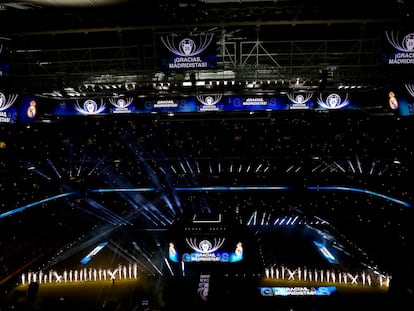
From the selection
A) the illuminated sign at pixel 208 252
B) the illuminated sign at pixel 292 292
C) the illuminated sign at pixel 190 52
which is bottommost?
the illuminated sign at pixel 292 292

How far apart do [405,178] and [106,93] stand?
10.8 m

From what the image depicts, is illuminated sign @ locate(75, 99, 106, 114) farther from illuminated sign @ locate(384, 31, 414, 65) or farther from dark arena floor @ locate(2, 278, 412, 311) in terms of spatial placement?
illuminated sign @ locate(384, 31, 414, 65)

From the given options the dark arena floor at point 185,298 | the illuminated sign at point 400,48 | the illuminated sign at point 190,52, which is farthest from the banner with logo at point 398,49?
the dark arena floor at point 185,298

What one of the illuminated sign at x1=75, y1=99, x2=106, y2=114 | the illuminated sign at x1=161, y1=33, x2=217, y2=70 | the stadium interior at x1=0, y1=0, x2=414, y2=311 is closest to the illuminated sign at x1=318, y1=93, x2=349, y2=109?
the stadium interior at x1=0, y1=0, x2=414, y2=311

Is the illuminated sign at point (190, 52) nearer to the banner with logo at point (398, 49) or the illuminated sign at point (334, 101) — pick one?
the banner with logo at point (398, 49)

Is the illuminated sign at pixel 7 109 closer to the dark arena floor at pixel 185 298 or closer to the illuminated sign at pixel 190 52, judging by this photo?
the illuminated sign at pixel 190 52

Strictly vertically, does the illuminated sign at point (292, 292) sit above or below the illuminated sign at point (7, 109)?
below

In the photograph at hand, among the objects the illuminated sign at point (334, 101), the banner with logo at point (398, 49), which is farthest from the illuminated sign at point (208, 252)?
the illuminated sign at point (334, 101)

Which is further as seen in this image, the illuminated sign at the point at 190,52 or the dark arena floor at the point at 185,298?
the illuminated sign at the point at 190,52

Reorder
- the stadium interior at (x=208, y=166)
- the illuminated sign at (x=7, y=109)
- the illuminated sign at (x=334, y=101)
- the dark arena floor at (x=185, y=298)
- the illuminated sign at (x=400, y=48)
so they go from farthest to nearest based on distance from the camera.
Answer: the illuminated sign at (x=334, y=101) < the illuminated sign at (x=7, y=109) < the illuminated sign at (x=400, y=48) < the stadium interior at (x=208, y=166) < the dark arena floor at (x=185, y=298)

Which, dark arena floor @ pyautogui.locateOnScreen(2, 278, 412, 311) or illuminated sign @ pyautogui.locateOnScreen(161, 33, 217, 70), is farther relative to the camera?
illuminated sign @ pyautogui.locateOnScreen(161, 33, 217, 70)

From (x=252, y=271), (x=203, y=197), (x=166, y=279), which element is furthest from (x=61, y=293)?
(x=203, y=197)

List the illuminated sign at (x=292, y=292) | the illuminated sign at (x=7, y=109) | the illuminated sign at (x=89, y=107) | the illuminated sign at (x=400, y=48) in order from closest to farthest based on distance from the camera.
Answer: the illuminated sign at (x=292, y=292), the illuminated sign at (x=400, y=48), the illuminated sign at (x=7, y=109), the illuminated sign at (x=89, y=107)

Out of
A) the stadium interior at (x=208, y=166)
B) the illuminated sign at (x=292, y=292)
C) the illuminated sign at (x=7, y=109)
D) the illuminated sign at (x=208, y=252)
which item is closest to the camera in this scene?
the illuminated sign at (x=292, y=292)
